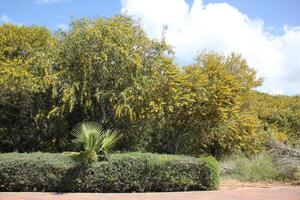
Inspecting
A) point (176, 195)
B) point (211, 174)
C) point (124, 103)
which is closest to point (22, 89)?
point (124, 103)

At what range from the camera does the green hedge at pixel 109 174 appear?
13.1 metres

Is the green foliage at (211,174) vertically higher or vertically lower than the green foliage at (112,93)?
lower

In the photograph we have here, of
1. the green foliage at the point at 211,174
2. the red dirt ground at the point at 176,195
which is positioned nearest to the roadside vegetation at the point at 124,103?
the green foliage at the point at 211,174

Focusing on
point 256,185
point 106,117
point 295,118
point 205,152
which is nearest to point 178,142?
point 205,152

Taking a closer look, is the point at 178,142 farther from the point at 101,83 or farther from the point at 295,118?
the point at 295,118

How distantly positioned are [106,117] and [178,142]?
4126 millimetres

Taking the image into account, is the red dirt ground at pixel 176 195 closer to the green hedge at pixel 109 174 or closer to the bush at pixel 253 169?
the green hedge at pixel 109 174

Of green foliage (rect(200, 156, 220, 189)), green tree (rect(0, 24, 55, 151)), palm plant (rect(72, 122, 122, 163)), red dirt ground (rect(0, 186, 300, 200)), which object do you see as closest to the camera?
red dirt ground (rect(0, 186, 300, 200))

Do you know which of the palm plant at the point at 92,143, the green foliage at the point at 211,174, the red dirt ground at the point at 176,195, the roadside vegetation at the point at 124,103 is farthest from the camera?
the roadside vegetation at the point at 124,103

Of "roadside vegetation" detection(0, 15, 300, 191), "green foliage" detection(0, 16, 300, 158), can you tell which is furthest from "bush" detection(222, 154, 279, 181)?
"green foliage" detection(0, 16, 300, 158)

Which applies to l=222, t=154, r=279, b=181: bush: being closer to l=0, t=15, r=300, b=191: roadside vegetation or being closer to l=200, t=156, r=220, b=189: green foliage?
l=0, t=15, r=300, b=191: roadside vegetation

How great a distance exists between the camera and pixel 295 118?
29.9 metres

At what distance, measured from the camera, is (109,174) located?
523 inches

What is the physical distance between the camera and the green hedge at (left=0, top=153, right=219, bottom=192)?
1312 cm
